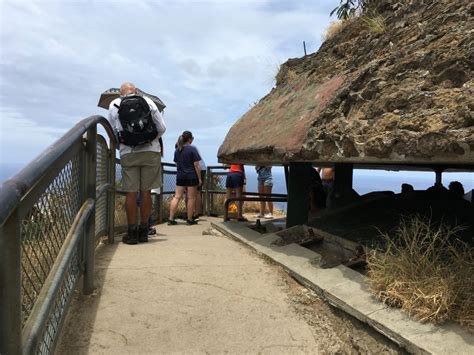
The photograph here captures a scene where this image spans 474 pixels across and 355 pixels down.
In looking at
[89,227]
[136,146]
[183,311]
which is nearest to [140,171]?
[136,146]

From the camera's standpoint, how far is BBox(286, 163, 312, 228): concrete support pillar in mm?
5842

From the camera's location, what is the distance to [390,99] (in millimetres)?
3695

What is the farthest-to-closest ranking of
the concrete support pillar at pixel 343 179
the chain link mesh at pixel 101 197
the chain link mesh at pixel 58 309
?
the concrete support pillar at pixel 343 179 < the chain link mesh at pixel 101 197 < the chain link mesh at pixel 58 309

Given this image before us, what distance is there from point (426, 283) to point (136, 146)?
11.5ft

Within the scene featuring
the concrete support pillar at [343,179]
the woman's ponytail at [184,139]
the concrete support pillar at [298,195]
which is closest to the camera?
the concrete support pillar at [298,195]

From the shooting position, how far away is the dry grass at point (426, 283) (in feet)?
8.91

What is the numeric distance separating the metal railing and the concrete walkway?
240 mm

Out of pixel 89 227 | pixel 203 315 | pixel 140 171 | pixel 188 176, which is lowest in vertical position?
pixel 203 315

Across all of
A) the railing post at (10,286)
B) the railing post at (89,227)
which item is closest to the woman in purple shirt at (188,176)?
the railing post at (89,227)

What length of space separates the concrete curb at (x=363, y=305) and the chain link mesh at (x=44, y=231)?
189 cm

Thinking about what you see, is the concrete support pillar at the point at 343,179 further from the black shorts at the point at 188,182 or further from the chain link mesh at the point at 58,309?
the chain link mesh at the point at 58,309

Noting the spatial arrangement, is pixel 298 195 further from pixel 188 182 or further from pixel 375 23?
pixel 188 182

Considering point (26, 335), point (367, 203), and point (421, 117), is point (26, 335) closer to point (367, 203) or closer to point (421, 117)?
point (421, 117)

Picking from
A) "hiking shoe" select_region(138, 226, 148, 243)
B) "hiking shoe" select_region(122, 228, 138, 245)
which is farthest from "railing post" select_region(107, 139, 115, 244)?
"hiking shoe" select_region(138, 226, 148, 243)
